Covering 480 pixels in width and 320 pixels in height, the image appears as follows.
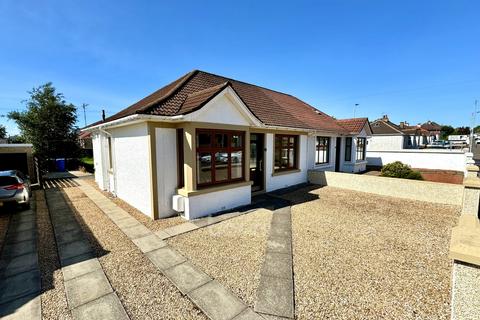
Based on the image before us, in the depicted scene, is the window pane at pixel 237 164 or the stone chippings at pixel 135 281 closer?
the stone chippings at pixel 135 281

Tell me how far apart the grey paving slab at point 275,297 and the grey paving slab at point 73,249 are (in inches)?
169

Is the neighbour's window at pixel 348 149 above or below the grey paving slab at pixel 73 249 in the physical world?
above

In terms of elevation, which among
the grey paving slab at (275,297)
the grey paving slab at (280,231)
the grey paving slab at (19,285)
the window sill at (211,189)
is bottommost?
the grey paving slab at (275,297)

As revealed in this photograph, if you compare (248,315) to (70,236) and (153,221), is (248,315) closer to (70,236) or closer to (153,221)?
(153,221)

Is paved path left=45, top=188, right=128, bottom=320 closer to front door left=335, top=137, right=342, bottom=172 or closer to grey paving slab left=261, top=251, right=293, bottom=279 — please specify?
grey paving slab left=261, top=251, right=293, bottom=279

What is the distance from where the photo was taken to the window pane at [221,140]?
785 centimetres

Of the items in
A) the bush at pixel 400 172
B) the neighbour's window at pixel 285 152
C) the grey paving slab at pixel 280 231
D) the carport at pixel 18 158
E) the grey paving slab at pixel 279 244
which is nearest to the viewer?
the grey paving slab at pixel 279 244

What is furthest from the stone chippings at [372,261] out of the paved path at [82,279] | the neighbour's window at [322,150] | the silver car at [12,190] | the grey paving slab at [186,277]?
the silver car at [12,190]

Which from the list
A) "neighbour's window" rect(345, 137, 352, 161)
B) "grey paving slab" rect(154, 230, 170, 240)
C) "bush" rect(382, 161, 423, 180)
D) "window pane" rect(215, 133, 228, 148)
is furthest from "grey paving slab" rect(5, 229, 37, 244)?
"neighbour's window" rect(345, 137, 352, 161)

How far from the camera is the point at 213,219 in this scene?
24.0 ft

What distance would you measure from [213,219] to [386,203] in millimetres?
7154

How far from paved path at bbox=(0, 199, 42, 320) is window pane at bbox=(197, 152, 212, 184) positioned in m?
4.47

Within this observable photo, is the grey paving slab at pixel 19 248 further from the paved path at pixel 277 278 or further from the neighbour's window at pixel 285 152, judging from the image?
the neighbour's window at pixel 285 152

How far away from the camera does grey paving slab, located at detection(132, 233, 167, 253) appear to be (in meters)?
5.36
